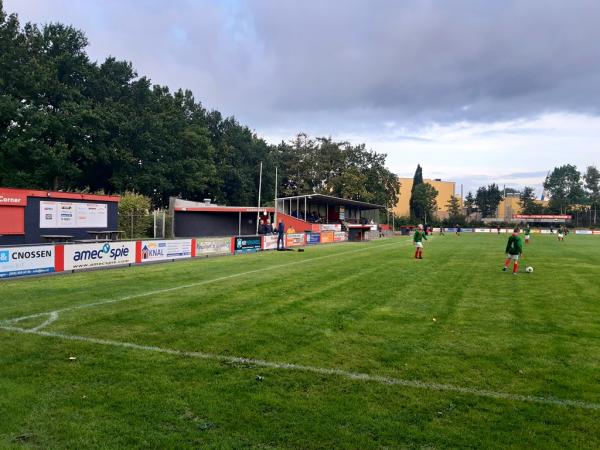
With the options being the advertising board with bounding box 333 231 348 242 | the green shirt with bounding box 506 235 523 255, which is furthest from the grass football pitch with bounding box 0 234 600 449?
the advertising board with bounding box 333 231 348 242

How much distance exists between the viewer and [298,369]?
6145mm

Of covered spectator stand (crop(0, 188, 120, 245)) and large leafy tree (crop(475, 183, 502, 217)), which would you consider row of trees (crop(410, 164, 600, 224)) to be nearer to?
large leafy tree (crop(475, 183, 502, 217))

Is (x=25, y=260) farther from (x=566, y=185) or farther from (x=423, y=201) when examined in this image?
(x=566, y=185)

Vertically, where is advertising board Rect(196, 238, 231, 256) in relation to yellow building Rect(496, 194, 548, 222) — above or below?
below

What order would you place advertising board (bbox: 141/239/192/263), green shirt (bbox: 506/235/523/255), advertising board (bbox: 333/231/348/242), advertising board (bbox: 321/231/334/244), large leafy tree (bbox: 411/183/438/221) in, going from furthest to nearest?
large leafy tree (bbox: 411/183/438/221) → advertising board (bbox: 333/231/348/242) → advertising board (bbox: 321/231/334/244) → advertising board (bbox: 141/239/192/263) → green shirt (bbox: 506/235/523/255)

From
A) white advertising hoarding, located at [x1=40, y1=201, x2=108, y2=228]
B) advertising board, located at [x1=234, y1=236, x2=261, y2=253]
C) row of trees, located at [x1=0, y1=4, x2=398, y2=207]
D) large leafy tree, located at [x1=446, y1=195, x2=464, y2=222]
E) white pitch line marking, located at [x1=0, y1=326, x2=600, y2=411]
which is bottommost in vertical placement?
white pitch line marking, located at [x1=0, y1=326, x2=600, y2=411]

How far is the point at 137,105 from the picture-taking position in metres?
56.4

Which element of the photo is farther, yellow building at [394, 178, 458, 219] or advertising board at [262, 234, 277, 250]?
yellow building at [394, 178, 458, 219]

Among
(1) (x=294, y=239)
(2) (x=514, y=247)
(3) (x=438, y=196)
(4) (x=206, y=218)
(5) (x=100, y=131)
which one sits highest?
(5) (x=100, y=131)

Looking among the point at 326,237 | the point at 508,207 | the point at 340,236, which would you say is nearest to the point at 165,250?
the point at 326,237

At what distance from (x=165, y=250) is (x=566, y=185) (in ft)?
445

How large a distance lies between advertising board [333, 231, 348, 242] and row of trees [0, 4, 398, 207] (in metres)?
23.0

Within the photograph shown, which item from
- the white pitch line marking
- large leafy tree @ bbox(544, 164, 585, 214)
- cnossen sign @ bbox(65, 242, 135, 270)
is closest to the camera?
the white pitch line marking

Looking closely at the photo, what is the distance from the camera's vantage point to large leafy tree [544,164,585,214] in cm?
12359
